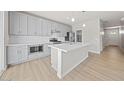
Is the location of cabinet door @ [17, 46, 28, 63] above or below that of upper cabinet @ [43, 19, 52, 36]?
below

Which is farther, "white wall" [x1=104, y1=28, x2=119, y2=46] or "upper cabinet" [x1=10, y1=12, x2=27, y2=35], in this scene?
"white wall" [x1=104, y1=28, x2=119, y2=46]

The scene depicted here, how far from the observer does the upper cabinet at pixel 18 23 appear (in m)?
3.68

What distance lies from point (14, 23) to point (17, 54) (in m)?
1.34

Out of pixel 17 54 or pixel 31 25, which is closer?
pixel 17 54

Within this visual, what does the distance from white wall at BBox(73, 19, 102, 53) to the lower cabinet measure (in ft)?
15.3

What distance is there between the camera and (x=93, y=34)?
254 inches

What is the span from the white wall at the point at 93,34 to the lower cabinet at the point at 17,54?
15.3 feet

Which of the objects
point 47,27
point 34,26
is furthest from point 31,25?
point 47,27

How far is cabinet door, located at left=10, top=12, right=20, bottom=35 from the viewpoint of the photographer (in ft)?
12.0

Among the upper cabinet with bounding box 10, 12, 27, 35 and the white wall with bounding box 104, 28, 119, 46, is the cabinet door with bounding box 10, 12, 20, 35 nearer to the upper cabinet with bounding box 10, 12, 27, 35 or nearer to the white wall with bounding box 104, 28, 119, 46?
the upper cabinet with bounding box 10, 12, 27, 35

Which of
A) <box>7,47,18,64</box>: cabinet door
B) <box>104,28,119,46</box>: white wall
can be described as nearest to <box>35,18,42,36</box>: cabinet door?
<box>7,47,18,64</box>: cabinet door

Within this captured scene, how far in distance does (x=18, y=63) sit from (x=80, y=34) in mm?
5703

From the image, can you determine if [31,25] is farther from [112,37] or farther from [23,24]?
[112,37]

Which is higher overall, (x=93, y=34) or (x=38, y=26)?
(x=38, y=26)
